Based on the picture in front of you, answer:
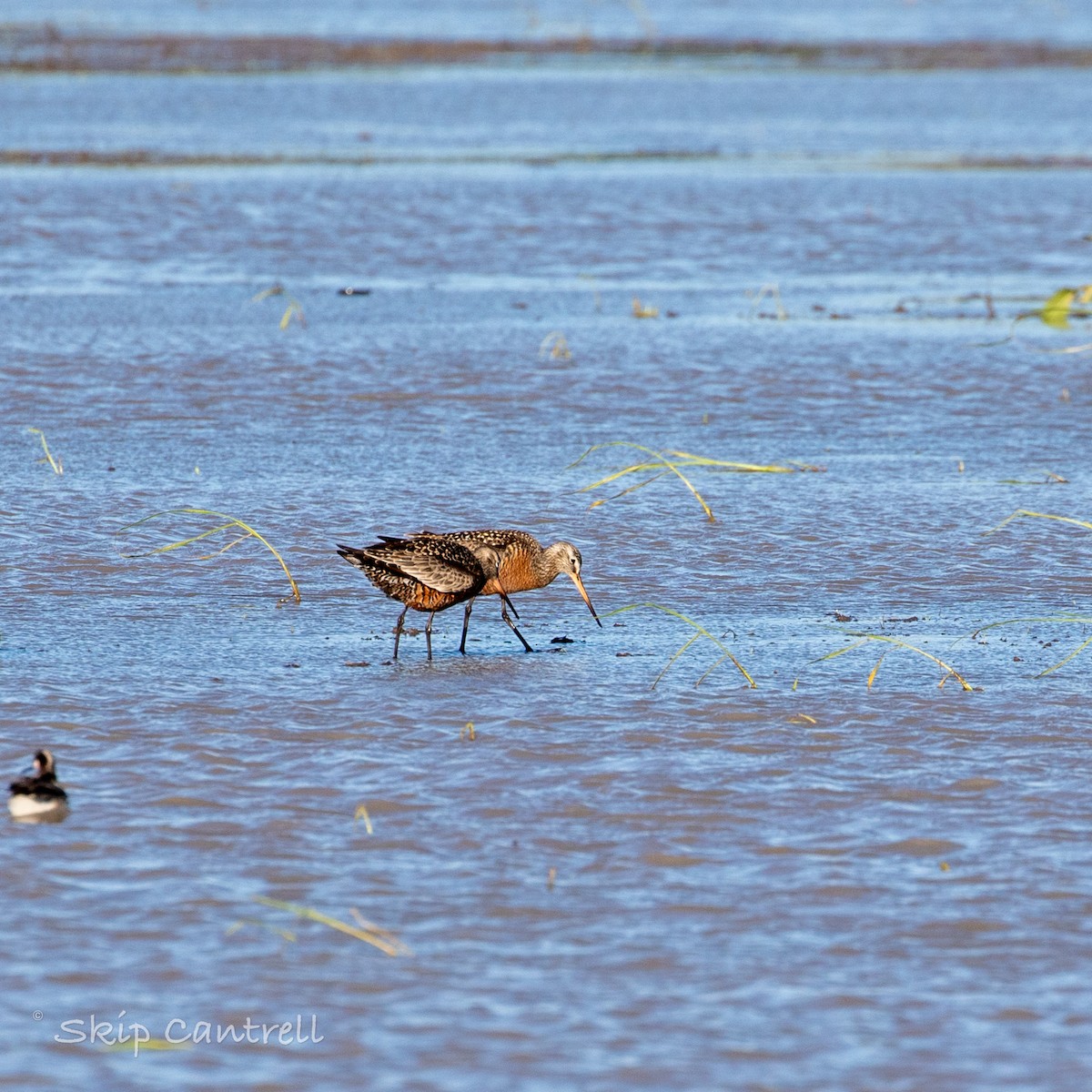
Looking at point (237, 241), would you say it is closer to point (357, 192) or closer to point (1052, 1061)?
point (357, 192)

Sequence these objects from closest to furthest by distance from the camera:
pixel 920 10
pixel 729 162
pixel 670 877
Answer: pixel 670 877, pixel 729 162, pixel 920 10

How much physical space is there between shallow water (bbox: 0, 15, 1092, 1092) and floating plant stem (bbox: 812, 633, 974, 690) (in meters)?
0.06

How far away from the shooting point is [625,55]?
3541cm

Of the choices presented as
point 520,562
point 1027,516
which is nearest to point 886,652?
point 520,562

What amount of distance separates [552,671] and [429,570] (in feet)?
2.00

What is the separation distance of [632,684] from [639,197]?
1372 centimetres

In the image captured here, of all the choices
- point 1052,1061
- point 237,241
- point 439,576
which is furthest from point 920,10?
point 1052,1061

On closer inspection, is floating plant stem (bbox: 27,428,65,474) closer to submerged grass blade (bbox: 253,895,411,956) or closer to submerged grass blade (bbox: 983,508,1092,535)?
submerged grass blade (bbox: 983,508,1092,535)

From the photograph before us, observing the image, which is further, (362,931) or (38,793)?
(38,793)

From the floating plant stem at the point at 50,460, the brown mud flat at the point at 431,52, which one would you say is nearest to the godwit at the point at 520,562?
the floating plant stem at the point at 50,460

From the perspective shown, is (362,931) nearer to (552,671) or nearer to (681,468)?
(552,671)

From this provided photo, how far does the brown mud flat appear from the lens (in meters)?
33.0

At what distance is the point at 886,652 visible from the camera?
25.0 ft

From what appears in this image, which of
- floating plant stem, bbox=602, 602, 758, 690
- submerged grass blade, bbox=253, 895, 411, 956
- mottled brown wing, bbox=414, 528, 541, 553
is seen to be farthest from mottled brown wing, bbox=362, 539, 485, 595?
submerged grass blade, bbox=253, 895, 411, 956
